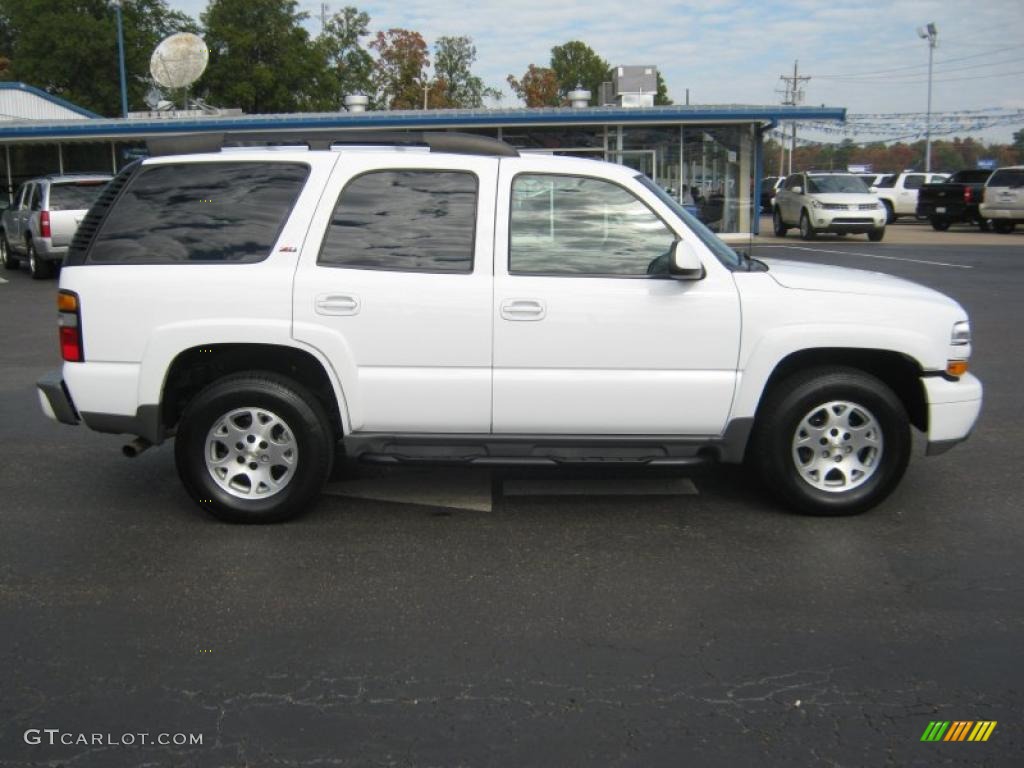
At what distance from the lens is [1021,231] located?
32.1 m

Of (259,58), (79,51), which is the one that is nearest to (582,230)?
(259,58)

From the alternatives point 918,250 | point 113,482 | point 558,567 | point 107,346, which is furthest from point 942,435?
point 918,250

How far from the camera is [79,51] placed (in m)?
58.8

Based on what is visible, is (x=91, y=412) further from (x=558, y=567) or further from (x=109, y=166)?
(x=109, y=166)

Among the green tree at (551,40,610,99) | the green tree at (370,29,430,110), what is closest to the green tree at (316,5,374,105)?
the green tree at (370,29,430,110)

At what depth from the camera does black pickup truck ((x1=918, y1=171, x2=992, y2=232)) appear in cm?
3195

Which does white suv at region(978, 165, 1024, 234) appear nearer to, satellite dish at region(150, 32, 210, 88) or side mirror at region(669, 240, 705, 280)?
satellite dish at region(150, 32, 210, 88)

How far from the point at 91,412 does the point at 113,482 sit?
1.00 meters

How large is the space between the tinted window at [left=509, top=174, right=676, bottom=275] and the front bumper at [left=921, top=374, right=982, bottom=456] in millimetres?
1551

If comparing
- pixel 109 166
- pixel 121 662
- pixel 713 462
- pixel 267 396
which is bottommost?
pixel 121 662

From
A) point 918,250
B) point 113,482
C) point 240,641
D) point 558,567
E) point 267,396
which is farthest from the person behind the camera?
point 918,250

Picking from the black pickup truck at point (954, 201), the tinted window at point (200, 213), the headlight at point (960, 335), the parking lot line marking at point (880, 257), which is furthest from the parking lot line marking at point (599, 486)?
the black pickup truck at point (954, 201)

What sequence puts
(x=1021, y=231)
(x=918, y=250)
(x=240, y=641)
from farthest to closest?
(x=1021, y=231) → (x=918, y=250) → (x=240, y=641)

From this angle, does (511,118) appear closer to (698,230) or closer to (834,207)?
(834,207)
